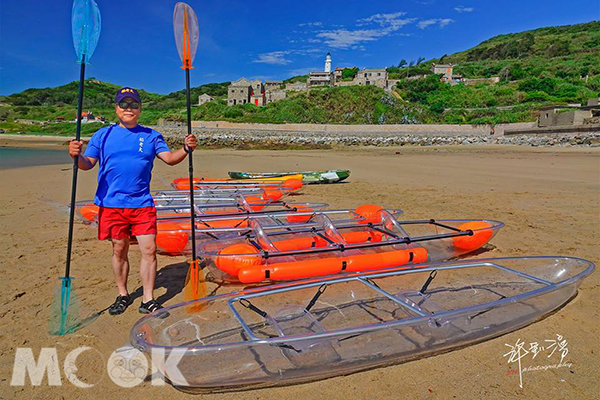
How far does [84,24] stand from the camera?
124 inches

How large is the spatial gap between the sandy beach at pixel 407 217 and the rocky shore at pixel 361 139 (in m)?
18.2

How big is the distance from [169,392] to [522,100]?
61.2 metres

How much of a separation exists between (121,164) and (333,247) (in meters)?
2.42

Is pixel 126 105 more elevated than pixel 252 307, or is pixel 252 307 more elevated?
pixel 126 105

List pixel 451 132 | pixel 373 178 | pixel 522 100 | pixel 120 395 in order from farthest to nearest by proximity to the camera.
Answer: pixel 522 100
pixel 451 132
pixel 373 178
pixel 120 395

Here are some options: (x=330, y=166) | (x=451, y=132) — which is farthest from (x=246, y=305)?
(x=451, y=132)

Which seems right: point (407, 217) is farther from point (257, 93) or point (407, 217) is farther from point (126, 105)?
point (257, 93)

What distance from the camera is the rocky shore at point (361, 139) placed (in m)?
24.9

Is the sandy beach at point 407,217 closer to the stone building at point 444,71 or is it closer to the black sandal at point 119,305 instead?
the black sandal at point 119,305

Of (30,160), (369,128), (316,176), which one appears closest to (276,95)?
(369,128)

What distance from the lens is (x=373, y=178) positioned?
12.5 metres

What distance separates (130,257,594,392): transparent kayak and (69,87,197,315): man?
82cm

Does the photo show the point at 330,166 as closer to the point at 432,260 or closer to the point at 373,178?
the point at 373,178

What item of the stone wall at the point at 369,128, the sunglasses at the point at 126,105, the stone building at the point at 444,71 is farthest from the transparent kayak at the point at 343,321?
the stone building at the point at 444,71
